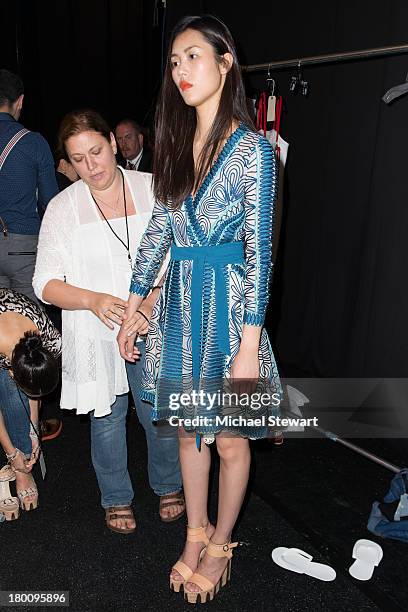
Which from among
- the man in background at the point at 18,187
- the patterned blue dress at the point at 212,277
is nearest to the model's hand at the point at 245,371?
the patterned blue dress at the point at 212,277

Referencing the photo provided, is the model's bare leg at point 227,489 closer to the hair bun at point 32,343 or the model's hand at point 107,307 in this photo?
the model's hand at point 107,307

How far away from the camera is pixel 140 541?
6.52ft

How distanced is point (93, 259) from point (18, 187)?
0.81 m

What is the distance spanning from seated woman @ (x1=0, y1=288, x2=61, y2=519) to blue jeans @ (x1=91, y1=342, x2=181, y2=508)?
0.22m

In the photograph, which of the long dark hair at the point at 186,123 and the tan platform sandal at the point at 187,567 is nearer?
the long dark hair at the point at 186,123

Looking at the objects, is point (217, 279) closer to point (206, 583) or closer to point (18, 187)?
point (206, 583)

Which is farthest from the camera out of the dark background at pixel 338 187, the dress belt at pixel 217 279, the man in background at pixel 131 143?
the man in background at pixel 131 143

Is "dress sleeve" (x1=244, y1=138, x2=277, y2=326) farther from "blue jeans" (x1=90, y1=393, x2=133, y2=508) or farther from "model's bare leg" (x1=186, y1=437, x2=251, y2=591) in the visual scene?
"blue jeans" (x1=90, y1=393, x2=133, y2=508)

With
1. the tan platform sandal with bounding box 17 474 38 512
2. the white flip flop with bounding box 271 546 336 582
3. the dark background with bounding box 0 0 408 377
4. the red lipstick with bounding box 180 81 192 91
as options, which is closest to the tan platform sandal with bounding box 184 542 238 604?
the white flip flop with bounding box 271 546 336 582

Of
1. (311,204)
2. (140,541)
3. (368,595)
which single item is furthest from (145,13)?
(368,595)

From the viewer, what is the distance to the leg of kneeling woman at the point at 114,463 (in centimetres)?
196

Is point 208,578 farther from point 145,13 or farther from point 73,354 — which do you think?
point 145,13

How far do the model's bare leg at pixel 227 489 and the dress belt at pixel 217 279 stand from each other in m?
0.27

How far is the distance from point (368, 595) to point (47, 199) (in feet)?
5.98
